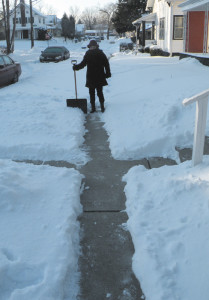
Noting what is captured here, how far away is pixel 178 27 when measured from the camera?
69.1 feet

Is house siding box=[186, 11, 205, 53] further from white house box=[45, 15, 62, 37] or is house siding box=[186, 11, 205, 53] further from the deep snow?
white house box=[45, 15, 62, 37]

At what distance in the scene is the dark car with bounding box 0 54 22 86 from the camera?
13.1 m

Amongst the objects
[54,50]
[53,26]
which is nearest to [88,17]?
[53,26]

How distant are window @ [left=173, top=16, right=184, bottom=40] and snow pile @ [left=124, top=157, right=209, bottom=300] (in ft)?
61.9

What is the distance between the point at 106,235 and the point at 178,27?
20.4m

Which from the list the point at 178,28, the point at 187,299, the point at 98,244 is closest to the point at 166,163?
the point at 98,244

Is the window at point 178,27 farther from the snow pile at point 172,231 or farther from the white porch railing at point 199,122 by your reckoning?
the snow pile at point 172,231

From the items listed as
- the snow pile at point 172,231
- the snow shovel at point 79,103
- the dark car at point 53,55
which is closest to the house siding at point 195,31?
the dark car at point 53,55

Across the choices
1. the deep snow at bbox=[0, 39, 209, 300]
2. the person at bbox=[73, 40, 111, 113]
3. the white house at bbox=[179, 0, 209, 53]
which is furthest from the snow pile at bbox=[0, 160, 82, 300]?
the white house at bbox=[179, 0, 209, 53]

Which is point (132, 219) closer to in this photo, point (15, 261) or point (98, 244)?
point (98, 244)

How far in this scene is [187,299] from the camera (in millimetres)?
2352

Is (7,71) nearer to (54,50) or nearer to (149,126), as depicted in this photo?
(149,126)

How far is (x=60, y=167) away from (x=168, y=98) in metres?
3.34

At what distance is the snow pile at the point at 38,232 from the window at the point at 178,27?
61.9ft
